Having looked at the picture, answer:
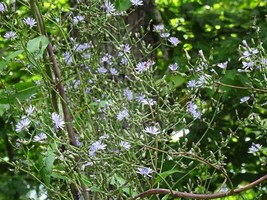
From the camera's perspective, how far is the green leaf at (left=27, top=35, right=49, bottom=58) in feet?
4.70

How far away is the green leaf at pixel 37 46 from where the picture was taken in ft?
4.70

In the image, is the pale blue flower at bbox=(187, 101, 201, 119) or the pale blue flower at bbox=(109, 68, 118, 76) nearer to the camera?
the pale blue flower at bbox=(187, 101, 201, 119)

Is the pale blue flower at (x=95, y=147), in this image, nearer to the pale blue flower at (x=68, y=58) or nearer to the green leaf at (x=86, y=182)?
the green leaf at (x=86, y=182)

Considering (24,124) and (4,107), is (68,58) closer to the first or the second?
(4,107)

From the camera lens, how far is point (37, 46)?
145 cm

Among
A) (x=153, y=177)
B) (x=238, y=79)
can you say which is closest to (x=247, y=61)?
(x=153, y=177)

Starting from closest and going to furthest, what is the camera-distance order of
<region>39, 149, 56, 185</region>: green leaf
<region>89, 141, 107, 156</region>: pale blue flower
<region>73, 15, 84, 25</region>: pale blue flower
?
1. <region>89, 141, 107, 156</region>: pale blue flower
2. <region>39, 149, 56, 185</region>: green leaf
3. <region>73, 15, 84, 25</region>: pale blue flower

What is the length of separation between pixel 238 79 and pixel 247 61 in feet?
3.08

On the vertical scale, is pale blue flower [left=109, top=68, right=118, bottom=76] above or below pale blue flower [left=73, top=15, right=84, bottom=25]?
below

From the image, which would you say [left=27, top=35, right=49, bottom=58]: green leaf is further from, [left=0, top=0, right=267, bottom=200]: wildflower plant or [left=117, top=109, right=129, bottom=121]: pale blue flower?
[left=117, top=109, right=129, bottom=121]: pale blue flower

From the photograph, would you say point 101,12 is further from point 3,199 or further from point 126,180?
point 3,199

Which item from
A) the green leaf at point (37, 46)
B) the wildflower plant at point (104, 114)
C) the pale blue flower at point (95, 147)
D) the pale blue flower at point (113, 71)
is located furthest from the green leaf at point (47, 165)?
the pale blue flower at point (113, 71)

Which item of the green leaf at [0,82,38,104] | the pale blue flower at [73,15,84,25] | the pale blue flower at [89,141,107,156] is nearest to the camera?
the pale blue flower at [89,141,107,156]

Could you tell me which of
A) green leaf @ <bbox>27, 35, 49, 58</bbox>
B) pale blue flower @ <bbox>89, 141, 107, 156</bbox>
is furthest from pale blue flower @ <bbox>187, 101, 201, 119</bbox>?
green leaf @ <bbox>27, 35, 49, 58</bbox>
